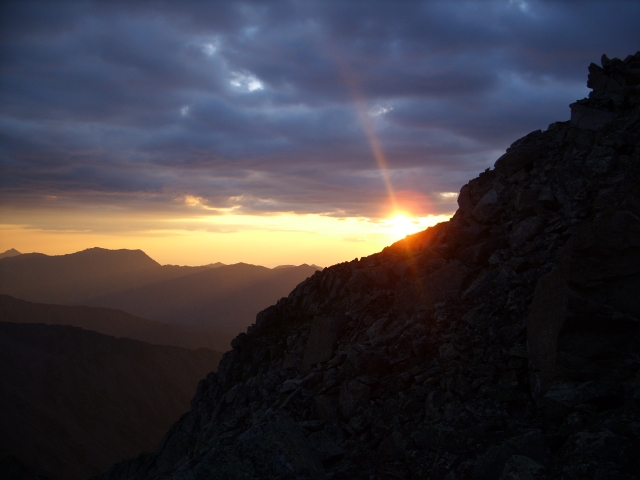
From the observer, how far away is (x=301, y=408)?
39.7 feet

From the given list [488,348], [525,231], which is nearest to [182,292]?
[525,231]

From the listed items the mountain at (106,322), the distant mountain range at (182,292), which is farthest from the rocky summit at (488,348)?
the distant mountain range at (182,292)

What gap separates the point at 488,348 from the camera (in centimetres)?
974

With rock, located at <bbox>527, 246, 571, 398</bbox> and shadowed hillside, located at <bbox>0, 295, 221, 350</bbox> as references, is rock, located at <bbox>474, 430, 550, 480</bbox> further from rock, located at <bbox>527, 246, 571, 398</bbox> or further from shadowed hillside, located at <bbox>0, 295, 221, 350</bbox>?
shadowed hillside, located at <bbox>0, 295, 221, 350</bbox>

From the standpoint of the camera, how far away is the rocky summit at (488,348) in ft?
22.1

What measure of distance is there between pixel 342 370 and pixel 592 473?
23.5 feet

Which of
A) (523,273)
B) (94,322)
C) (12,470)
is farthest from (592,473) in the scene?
(94,322)

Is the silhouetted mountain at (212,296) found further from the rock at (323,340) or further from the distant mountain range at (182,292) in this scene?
the rock at (323,340)

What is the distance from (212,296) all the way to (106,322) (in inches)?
2645

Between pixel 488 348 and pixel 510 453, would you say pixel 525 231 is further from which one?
pixel 510 453

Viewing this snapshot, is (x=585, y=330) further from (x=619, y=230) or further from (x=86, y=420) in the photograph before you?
(x=86, y=420)

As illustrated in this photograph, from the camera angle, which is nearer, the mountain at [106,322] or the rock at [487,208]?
the rock at [487,208]

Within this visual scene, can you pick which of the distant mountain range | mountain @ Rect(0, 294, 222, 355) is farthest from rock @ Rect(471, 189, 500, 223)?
the distant mountain range

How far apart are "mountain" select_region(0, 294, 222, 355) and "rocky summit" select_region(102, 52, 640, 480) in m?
79.8
